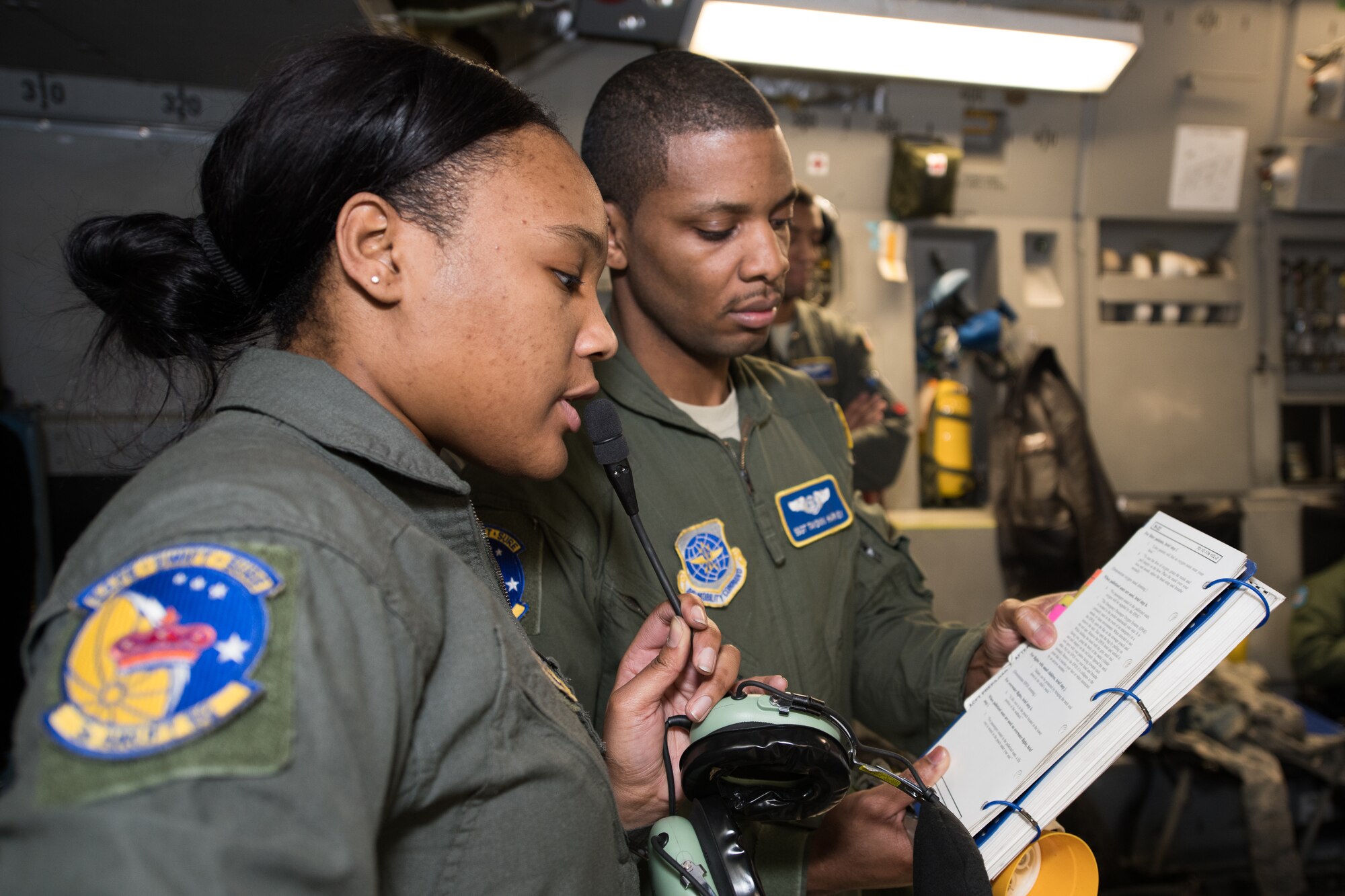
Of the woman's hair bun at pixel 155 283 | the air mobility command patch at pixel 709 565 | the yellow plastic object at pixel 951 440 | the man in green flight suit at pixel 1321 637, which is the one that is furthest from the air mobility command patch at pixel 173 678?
the man in green flight suit at pixel 1321 637

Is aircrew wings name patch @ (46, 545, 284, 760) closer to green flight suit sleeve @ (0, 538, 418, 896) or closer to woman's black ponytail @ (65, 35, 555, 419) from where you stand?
green flight suit sleeve @ (0, 538, 418, 896)

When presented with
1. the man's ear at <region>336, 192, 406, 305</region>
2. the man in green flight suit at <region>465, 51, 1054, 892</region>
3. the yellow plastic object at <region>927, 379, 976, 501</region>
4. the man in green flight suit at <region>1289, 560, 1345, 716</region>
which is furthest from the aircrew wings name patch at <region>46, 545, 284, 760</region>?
the man in green flight suit at <region>1289, 560, 1345, 716</region>

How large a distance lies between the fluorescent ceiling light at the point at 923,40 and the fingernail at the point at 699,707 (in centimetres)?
206

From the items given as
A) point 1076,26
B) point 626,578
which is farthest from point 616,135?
point 1076,26

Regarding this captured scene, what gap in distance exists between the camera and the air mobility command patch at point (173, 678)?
40cm

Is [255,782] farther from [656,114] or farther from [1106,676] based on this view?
[656,114]

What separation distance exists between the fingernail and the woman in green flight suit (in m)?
0.02

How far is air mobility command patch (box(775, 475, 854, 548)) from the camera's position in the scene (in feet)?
4.26

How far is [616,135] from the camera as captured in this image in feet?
4.36

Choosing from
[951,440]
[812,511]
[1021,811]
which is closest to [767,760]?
[1021,811]

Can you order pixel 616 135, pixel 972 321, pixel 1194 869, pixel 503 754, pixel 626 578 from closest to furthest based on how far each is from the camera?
pixel 503 754 < pixel 626 578 < pixel 616 135 < pixel 1194 869 < pixel 972 321

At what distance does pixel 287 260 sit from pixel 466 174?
0.19m

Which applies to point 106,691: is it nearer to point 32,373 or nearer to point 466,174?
point 466,174

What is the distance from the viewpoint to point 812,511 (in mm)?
1330
